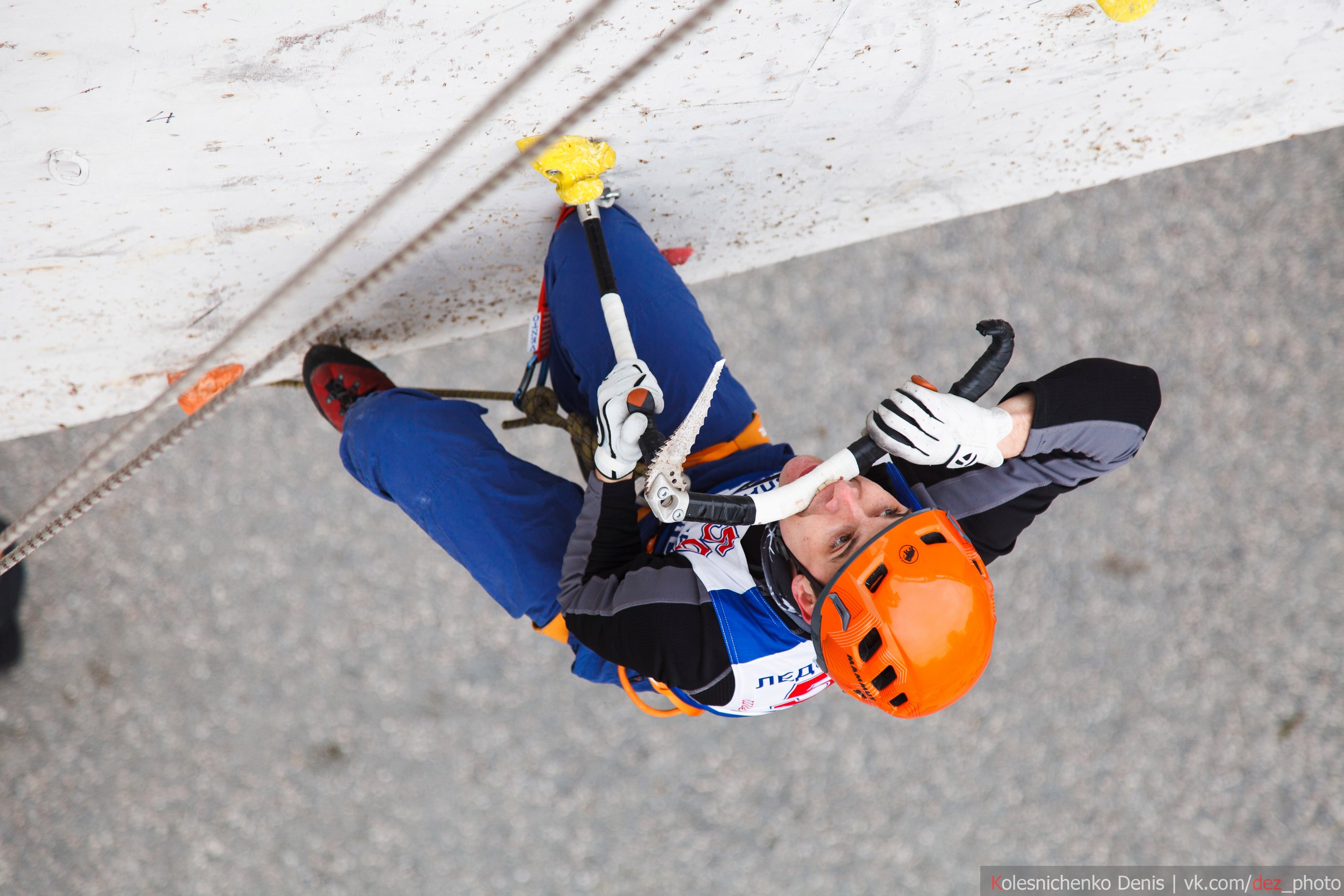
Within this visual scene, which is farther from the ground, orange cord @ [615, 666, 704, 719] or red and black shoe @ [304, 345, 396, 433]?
red and black shoe @ [304, 345, 396, 433]

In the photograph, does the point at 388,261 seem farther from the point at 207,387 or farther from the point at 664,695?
the point at 207,387

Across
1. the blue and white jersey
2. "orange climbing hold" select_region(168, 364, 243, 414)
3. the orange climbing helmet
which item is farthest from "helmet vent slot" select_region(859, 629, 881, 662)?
"orange climbing hold" select_region(168, 364, 243, 414)

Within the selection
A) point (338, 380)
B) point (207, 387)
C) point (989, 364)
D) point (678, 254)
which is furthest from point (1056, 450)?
point (207, 387)

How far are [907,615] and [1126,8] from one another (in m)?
1.08

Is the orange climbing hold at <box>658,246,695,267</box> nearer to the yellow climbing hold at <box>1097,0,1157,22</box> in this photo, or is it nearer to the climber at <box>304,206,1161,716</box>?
the climber at <box>304,206,1161,716</box>

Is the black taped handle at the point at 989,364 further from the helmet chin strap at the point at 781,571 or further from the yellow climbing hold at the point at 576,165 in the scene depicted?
the yellow climbing hold at the point at 576,165

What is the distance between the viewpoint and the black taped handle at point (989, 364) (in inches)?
46.1

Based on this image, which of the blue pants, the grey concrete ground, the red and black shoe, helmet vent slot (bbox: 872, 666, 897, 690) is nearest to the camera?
helmet vent slot (bbox: 872, 666, 897, 690)

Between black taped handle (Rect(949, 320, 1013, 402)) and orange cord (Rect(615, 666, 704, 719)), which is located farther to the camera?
orange cord (Rect(615, 666, 704, 719))

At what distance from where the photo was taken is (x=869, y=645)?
122 centimetres

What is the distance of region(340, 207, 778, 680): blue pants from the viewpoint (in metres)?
1.52

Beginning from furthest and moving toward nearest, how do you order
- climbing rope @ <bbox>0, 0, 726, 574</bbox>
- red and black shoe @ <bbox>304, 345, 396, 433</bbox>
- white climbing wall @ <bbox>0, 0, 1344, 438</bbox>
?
red and black shoe @ <bbox>304, 345, 396, 433</bbox> < white climbing wall @ <bbox>0, 0, 1344, 438</bbox> < climbing rope @ <bbox>0, 0, 726, 574</bbox>

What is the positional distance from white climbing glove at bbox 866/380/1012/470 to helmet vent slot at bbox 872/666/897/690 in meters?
0.31

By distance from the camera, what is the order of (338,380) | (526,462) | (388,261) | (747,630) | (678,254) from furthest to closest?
1. (678,254)
2. (338,380)
3. (526,462)
4. (747,630)
5. (388,261)
